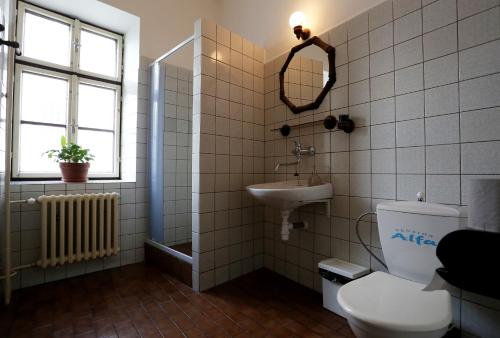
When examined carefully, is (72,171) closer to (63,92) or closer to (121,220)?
(121,220)

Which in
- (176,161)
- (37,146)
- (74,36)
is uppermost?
(74,36)

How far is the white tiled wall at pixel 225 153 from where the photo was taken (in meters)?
1.97

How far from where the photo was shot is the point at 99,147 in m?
2.69

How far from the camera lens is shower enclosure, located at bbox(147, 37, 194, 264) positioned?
242cm

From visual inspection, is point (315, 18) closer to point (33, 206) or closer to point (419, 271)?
point (419, 271)

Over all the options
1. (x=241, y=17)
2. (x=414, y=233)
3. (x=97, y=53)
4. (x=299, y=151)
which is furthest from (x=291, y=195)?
(x=97, y=53)

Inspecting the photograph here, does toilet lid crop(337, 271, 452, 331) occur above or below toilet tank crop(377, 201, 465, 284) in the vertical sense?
below

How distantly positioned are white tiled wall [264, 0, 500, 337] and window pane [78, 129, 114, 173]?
6.46 feet

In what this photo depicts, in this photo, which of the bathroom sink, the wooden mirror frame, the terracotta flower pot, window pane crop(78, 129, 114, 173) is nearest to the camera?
the bathroom sink

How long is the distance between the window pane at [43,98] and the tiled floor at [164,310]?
148cm

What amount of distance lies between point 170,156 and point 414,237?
2004 mm

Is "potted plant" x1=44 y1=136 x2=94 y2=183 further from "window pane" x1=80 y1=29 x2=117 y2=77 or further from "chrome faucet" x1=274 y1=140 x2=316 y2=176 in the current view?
"chrome faucet" x1=274 y1=140 x2=316 y2=176

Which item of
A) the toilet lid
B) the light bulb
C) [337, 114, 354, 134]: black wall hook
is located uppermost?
the light bulb

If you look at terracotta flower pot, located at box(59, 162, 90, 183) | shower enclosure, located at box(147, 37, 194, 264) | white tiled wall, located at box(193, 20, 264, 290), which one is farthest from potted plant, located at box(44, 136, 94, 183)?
white tiled wall, located at box(193, 20, 264, 290)
